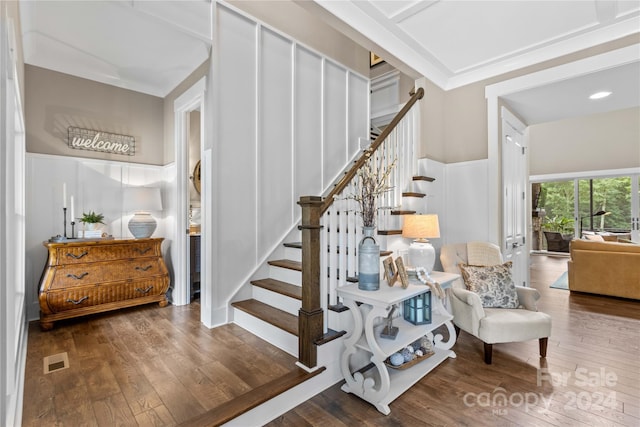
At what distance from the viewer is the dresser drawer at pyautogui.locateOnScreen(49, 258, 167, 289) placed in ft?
9.77

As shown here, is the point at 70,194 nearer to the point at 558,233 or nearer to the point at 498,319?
the point at 498,319

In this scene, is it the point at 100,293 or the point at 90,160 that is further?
the point at 90,160

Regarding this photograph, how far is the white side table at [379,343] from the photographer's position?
6.36ft

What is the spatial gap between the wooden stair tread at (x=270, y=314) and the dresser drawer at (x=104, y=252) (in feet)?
4.32

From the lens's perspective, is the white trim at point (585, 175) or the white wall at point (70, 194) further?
the white trim at point (585, 175)

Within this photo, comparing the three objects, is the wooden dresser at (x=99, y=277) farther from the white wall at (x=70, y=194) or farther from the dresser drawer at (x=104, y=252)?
the white wall at (x=70, y=194)

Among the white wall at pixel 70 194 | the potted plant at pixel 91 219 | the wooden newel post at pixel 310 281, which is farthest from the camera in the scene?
the potted plant at pixel 91 219

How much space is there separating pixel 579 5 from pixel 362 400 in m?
3.40

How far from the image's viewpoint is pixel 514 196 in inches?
154

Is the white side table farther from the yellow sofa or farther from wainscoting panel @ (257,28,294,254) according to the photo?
the yellow sofa

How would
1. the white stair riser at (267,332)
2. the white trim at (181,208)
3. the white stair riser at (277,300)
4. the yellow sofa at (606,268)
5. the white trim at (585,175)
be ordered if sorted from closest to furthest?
the white stair riser at (267,332), the white stair riser at (277,300), the white trim at (181,208), the yellow sofa at (606,268), the white trim at (585,175)

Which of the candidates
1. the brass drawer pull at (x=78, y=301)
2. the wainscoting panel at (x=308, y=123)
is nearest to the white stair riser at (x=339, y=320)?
the wainscoting panel at (x=308, y=123)

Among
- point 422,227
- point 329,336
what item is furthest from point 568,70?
point 329,336

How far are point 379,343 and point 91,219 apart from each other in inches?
129
